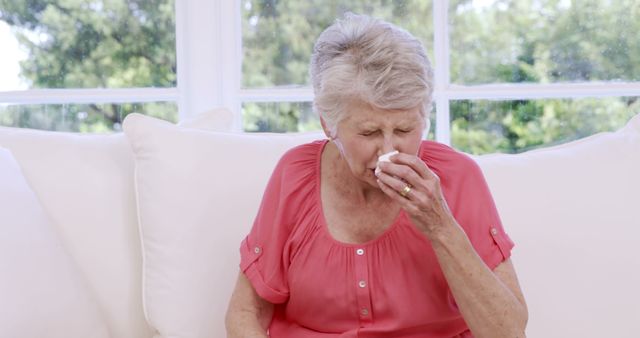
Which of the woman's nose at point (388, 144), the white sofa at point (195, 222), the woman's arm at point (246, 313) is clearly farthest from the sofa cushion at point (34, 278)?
the woman's nose at point (388, 144)

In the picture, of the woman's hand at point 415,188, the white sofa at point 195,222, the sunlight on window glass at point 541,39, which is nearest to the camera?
the woman's hand at point 415,188

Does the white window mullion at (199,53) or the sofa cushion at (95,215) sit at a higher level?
the white window mullion at (199,53)

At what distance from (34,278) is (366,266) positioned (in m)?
0.69

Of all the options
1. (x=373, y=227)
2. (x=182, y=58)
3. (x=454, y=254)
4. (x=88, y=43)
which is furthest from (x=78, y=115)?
(x=454, y=254)

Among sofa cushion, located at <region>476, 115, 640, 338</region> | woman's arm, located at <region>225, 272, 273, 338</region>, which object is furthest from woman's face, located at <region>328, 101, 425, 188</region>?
sofa cushion, located at <region>476, 115, 640, 338</region>

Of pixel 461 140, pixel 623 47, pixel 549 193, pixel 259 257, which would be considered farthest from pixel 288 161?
pixel 623 47

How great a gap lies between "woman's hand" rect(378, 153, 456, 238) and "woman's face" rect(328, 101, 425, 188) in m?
0.06

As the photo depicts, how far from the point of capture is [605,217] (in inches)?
82.4

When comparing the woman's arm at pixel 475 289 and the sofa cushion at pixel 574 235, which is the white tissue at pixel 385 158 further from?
the sofa cushion at pixel 574 235

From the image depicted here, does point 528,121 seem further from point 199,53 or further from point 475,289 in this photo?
point 475,289

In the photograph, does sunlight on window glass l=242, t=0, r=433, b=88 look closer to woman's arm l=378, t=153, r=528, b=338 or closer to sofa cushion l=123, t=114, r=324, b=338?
sofa cushion l=123, t=114, r=324, b=338

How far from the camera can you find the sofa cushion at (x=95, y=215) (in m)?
2.08

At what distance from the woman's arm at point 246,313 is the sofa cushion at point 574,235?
0.58 m

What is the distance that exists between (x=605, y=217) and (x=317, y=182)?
2.22 feet
